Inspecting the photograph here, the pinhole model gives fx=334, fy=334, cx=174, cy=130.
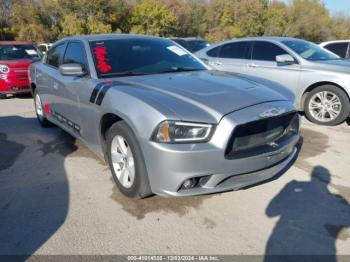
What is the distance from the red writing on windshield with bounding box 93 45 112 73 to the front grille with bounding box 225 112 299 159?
5.78 feet

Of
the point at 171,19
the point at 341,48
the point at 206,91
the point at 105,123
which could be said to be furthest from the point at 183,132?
the point at 171,19

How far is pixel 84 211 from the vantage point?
3205mm

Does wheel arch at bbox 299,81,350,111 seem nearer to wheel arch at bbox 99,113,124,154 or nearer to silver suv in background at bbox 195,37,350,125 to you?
silver suv in background at bbox 195,37,350,125

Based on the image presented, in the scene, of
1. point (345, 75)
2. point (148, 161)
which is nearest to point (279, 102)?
point (148, 161)

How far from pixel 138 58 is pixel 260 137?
72.4 inches

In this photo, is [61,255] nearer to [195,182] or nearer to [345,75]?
[195,182]

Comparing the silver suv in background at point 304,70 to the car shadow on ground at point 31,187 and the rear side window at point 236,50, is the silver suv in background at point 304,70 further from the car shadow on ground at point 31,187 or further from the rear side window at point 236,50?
the car shadow on ground at point 31,187

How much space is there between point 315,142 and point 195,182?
9.64ft

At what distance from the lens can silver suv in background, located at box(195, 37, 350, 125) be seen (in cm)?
575

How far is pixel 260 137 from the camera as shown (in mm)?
3000

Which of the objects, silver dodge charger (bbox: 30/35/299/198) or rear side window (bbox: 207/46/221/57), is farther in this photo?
rear side window (bbox: 207/46/221/57)

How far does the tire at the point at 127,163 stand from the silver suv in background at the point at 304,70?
2.49 m

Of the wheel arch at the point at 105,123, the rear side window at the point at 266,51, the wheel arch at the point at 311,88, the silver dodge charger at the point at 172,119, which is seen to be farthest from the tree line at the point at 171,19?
the wheel arch at the point at 105,123

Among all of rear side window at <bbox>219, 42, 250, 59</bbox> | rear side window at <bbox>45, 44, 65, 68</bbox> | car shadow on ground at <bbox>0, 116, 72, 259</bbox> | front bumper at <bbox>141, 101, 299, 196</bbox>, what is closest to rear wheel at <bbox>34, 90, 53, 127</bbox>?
car shadow on ground at <bbox>0, 116, 72, 259</bbox>
